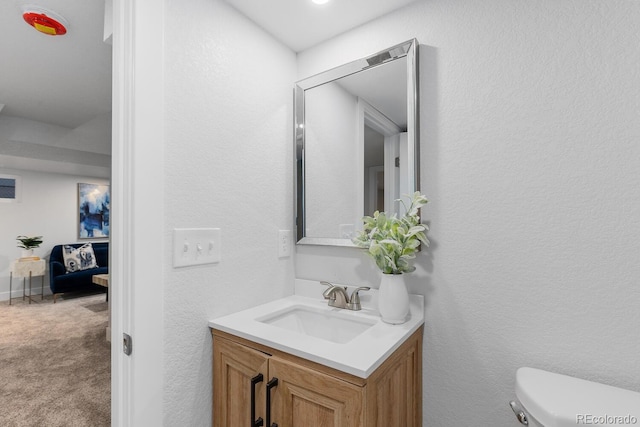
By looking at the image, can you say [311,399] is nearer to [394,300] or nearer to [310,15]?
[394,300]

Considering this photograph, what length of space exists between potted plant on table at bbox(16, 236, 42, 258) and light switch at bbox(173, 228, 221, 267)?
17.0 ft

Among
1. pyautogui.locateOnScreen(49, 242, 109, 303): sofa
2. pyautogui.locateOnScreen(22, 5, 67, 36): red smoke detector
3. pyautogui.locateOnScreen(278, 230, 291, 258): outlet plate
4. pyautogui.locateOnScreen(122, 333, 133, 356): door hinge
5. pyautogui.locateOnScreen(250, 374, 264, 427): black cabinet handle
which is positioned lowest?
pyautogui.locateOnScreen(49, 242, 109, 303): sofa

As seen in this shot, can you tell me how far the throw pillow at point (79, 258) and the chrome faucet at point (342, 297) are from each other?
5311 mm

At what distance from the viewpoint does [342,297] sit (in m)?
1.40

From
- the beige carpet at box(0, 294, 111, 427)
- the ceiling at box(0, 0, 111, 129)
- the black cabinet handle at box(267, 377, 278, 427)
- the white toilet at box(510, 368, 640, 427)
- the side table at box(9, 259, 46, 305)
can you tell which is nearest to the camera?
the white toilet at box(510, 368, 640, 427)

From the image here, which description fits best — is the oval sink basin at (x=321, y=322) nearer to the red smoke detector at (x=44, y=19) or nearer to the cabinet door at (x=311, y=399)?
the cabinet door at (x=311, y=399)

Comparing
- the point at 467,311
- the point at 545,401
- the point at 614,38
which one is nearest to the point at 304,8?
the point at 614,38

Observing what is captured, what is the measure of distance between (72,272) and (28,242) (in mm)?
727

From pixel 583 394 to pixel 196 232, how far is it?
1.34 m

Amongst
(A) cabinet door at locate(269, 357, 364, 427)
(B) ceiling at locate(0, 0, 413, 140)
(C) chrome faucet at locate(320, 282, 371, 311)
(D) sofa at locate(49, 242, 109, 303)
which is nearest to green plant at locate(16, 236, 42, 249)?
(D) sofa at locate(49, 242, 109, 303)

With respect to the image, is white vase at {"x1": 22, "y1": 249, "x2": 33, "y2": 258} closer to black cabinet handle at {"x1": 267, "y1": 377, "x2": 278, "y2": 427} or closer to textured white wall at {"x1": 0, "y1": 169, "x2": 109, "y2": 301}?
textured white wall at {"x1": 0, "y1": 169, "x2": 109, "y2": 301}

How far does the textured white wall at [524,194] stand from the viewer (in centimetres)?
95

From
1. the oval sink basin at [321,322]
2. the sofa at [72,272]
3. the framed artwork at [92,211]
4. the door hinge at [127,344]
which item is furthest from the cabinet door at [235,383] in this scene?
the framed artwork at [92,211]

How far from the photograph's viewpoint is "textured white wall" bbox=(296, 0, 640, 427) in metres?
0.95
